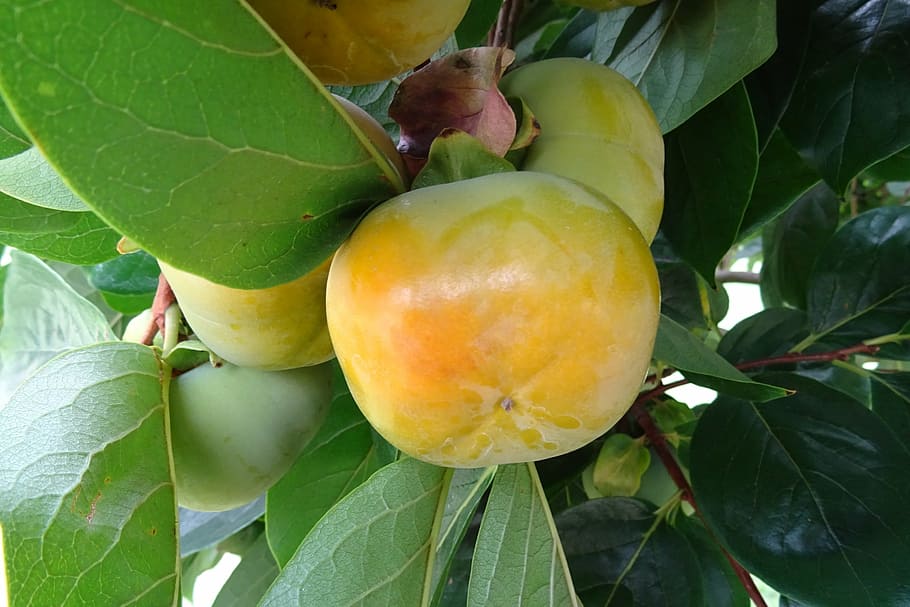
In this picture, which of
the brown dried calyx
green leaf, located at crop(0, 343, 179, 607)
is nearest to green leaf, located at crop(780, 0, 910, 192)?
the brown dried calyx

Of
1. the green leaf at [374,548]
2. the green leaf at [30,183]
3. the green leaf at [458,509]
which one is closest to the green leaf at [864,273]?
the green leaf at [458,509]

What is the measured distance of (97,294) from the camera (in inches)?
50.5

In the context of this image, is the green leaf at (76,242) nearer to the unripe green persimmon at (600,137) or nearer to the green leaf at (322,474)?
the green leaf at (322,474)

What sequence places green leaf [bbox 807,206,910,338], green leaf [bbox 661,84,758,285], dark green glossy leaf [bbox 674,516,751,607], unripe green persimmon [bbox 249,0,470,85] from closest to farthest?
unripe green persimmon [bbox 249,0,470,85] < green leaf [bbox 661,84,758,285] < dark green glossy leaf [bbox 674,516,751,607] < green leaf [bbox 807,206,910,338]

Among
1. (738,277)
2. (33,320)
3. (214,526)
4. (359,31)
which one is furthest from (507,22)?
(738,277)

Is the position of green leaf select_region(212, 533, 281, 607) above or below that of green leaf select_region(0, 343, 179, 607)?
below

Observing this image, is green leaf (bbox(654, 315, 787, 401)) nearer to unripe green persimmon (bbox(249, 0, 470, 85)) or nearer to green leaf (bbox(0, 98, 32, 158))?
unripe green persimmon (bbox(249, 0, 470, 85))

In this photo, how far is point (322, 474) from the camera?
915 mm

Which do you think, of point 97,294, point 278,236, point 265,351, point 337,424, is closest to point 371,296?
point 278,236

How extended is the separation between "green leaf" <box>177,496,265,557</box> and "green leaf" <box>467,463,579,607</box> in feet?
1.89

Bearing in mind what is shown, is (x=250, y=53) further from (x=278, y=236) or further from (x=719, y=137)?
(x=719, y=137)

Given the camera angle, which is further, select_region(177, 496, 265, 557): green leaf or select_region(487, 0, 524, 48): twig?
select_region(177, 496, 265, 557): green leaf

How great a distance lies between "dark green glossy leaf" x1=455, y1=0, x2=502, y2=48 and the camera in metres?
0.67

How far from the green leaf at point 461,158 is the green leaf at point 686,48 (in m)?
0.23
